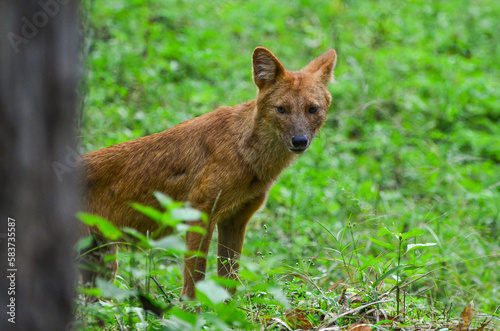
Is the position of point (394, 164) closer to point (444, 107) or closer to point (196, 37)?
point (444, 107)

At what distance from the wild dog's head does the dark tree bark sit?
2.61 m

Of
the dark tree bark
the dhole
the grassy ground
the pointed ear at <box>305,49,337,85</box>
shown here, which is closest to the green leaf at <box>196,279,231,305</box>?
the dark tree bark

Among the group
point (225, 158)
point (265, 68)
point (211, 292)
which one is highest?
point (265, 68)

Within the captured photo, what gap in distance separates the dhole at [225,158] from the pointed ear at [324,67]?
189 mm

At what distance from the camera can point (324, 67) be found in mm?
5402

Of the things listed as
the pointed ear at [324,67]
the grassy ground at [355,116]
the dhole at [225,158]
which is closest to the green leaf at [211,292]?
the grassy ground at [355,116]

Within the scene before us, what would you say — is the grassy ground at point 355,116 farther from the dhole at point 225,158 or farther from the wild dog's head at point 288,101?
the wild dog's head at point 288,101

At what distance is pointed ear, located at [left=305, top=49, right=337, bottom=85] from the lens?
5.39 metres

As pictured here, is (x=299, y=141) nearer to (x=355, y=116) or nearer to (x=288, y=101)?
(x=288, y=101)

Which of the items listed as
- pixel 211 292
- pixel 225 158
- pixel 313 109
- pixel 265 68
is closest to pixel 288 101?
pixel 313 109

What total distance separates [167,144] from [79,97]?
2.43 metres

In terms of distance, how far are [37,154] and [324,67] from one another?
3428 mm

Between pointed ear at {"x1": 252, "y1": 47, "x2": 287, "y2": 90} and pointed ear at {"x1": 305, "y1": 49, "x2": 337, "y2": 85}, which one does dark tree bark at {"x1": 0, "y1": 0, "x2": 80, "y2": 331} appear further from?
pointed ear at {"x1": 305, "y1": 49, "x2": 337, "y2": 85}

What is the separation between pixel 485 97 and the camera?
9938 mm
